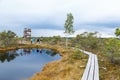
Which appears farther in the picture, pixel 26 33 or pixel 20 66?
pixel 26 33

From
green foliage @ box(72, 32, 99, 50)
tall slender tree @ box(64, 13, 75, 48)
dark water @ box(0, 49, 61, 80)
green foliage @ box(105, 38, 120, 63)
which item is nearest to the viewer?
green foliage @ box(105, 38, 120, 63)

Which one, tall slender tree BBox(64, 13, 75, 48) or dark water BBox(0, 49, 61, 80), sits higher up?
tall slender tree BBox(64, 13, 75, 48)

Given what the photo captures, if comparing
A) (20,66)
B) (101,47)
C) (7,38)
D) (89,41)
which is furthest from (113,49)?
(7,38)

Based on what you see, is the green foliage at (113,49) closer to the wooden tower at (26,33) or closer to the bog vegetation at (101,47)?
the bog vegetation at (101,47)

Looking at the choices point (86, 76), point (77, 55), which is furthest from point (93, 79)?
point (77, 55)

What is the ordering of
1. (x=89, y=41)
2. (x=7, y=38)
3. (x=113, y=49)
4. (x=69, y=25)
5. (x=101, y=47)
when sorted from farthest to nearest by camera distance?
(x=7, y=38)
(x=69, y=25)
(x=89, y=41)
(x=101, y=47)
(x=113, y=49)

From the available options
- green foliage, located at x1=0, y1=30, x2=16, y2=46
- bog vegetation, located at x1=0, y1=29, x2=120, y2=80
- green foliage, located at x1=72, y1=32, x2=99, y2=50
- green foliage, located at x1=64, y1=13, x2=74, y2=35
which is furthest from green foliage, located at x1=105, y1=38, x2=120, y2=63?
green foliage, located at x1=0, y1=30, x2=16, y2=46

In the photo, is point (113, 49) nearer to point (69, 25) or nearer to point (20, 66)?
point (20, 66)

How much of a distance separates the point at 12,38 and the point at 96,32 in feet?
187

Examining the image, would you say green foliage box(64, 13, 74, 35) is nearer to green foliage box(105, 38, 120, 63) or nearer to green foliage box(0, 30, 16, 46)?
green foliage box(0, 30, 16, 46)

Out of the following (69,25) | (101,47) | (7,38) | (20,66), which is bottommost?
(20,66)

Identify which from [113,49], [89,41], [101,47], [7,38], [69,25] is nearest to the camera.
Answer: [113,49]

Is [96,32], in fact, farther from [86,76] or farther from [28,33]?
[28,33]

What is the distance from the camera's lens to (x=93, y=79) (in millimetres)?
28422
